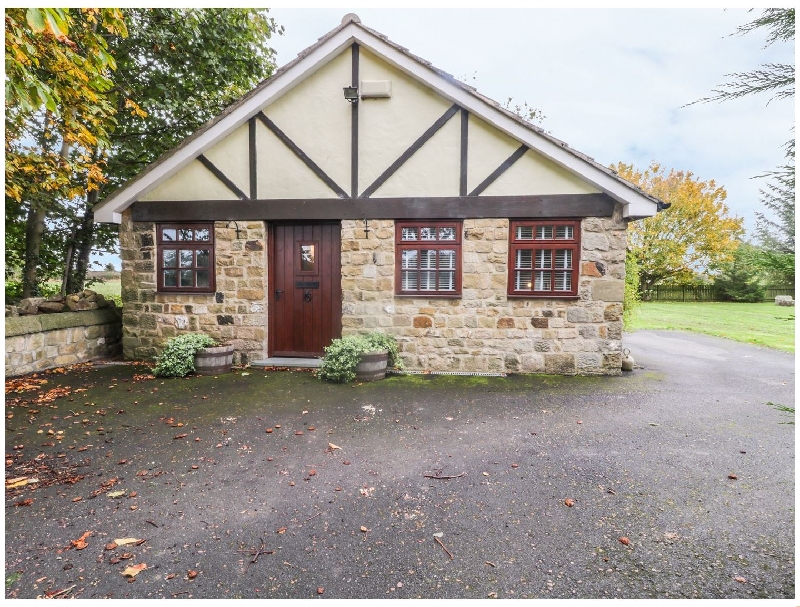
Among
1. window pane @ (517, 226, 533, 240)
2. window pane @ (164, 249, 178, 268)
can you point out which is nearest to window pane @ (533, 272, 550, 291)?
window pane @ (517, 226, 533, 240)

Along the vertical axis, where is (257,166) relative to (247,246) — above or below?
above

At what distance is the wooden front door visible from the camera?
7.17 meters

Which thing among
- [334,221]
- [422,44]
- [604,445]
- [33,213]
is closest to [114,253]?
[33,213]

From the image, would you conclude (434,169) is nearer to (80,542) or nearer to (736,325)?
(80,542)

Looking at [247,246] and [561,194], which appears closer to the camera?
[561,194]

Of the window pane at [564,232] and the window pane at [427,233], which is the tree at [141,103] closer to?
the window pane at [427,233]

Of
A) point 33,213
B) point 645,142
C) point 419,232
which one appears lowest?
point 419,232

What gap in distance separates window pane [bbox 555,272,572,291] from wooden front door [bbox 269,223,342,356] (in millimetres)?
3758

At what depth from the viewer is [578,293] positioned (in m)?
6.48

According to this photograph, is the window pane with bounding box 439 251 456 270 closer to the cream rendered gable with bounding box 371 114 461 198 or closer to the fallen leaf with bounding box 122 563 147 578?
the cream rendered gable with bounding box 371 114 461 198

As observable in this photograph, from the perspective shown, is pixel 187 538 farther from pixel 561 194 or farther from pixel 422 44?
pixel 422 44

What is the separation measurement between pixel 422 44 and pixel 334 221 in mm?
3301

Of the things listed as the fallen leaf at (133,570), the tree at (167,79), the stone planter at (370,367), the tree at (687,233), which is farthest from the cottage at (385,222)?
the tree at (687,233)

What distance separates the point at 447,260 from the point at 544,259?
1.61m
